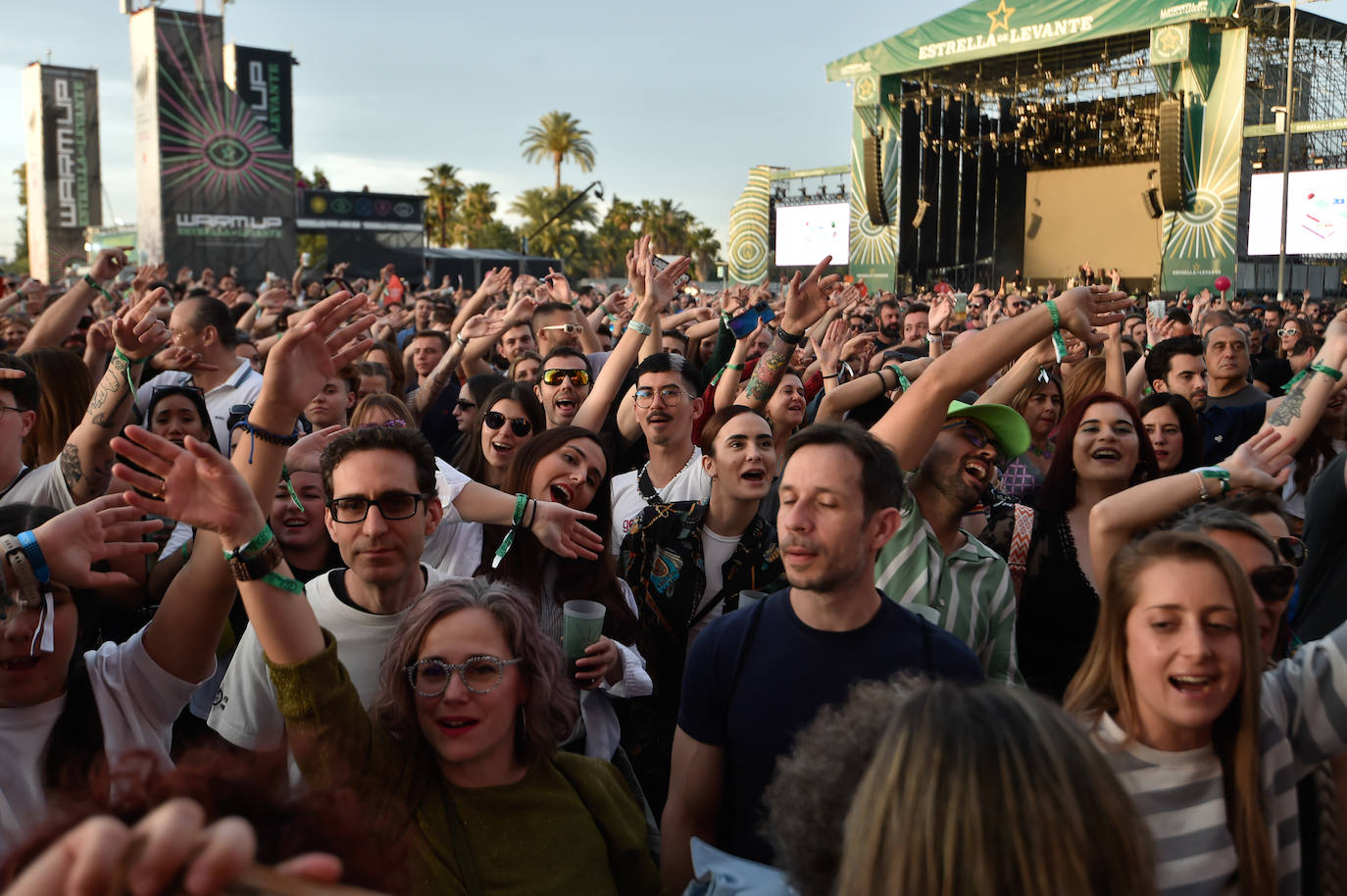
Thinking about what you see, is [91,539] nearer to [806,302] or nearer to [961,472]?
[961,472]

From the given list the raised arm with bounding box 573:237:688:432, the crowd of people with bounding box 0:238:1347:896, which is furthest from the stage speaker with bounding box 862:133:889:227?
the crowd of people with bounding box 0:238:1347:896

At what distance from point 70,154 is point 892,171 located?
37518 millimetres

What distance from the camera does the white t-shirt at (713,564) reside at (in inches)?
142

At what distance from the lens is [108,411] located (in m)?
3.91

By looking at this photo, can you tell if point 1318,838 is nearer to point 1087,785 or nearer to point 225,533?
point 1087,785

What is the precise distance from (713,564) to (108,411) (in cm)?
234

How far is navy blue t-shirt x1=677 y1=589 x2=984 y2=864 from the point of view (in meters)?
2.45

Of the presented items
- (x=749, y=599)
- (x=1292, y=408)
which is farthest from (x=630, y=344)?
(x=1292, y=408)

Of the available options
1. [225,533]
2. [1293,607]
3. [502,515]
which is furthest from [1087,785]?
[1293,607]

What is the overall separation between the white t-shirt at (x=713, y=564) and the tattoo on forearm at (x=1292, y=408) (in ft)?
6.94

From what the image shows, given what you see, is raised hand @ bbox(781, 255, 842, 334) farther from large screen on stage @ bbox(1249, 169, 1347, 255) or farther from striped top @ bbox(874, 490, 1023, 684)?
large screen on stage @ bbox(1249, 169, 1347, 255)

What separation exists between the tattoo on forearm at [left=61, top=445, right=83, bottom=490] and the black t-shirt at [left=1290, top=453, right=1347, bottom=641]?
4302 mm

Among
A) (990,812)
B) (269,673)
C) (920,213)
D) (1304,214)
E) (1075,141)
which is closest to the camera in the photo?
(990,812)

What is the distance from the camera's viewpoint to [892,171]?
31953mm
